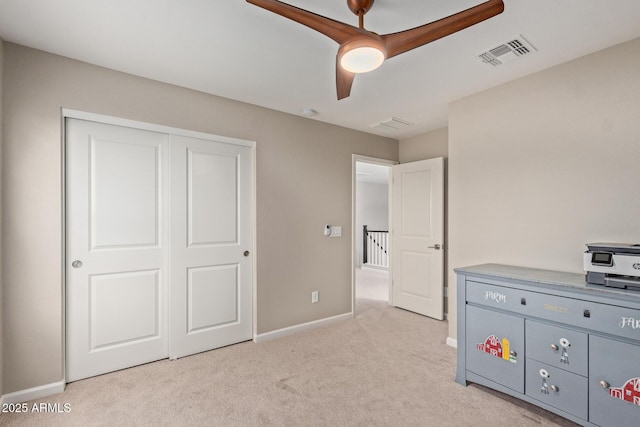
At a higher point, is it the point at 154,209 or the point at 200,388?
the point at 154,209

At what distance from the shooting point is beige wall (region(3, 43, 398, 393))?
2164mm

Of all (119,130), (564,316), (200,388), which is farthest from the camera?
(119,130)

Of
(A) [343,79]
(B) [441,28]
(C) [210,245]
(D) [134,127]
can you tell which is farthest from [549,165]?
(D) [134,127]

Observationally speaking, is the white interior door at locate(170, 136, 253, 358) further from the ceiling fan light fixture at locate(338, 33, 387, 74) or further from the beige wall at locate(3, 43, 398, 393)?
the ceiling fan light fixture at locate(338, 33, 387, 74)

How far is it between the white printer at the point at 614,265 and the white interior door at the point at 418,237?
6.41 feet

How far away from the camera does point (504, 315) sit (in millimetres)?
2195

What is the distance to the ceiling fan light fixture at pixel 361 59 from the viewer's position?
4.68 ft

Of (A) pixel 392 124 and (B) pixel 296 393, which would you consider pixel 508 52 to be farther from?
(B) pixel 296 393

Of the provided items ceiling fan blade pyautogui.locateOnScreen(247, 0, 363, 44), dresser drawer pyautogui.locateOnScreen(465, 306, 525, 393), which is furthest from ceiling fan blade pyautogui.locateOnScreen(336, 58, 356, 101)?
dresser drawer pyautogui.locateOnScreen(465, 306, 525, 393)

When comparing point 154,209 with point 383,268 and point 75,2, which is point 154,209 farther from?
point 383,268

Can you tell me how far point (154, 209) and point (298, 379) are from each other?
1.90 m

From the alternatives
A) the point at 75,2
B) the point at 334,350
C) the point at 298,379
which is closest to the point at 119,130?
the point at 75,2

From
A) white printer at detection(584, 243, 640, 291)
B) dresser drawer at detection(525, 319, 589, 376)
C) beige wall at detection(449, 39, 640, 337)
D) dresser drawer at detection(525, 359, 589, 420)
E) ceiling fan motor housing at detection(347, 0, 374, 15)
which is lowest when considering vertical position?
dresser drawer at detection(525, 359, 589, 420)

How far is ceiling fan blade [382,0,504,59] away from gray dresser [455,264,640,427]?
1.64 m
